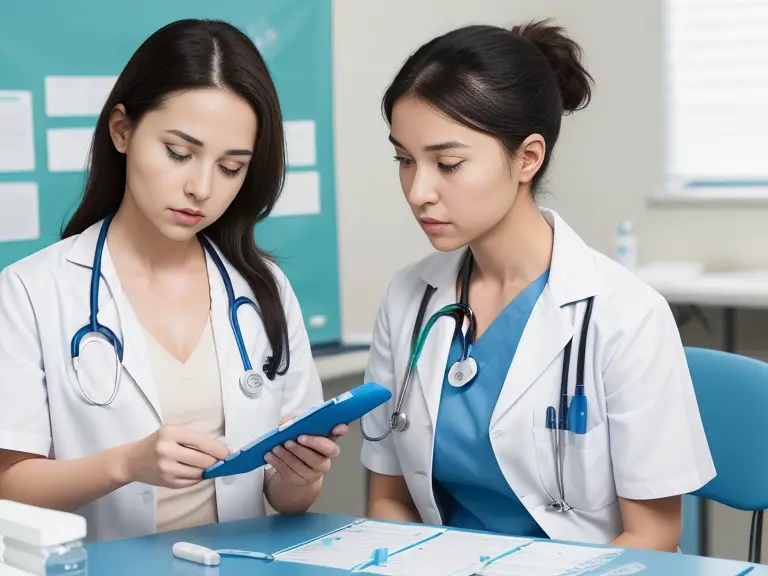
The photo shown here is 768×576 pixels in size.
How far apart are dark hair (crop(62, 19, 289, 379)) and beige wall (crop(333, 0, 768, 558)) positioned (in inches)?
44.0

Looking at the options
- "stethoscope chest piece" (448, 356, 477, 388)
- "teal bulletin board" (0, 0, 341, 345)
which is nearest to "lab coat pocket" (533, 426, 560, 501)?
"stethoscope chest piece" (448, 356, 477, 388)

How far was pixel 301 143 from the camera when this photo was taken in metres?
2.63

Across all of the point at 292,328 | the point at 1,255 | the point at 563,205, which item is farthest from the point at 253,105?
the point at 563,205

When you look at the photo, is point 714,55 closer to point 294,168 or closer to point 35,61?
point 294,168

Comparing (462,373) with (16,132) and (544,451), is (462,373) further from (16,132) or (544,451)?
(16,132)

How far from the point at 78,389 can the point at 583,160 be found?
2406 mm

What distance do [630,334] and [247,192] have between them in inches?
24.8

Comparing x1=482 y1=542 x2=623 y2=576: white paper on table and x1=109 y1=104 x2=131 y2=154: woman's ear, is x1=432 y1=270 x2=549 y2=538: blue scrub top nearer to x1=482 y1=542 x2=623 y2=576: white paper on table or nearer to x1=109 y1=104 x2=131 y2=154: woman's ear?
x1=482 y1=542 x2=623 y2=576: white paper on table

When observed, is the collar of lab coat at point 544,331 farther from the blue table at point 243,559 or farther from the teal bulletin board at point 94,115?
the teal bulletin board at point 94,115

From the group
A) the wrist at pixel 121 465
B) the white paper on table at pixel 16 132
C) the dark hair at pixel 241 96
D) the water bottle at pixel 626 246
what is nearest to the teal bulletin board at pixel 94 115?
the white paper on table at pixel 16 132

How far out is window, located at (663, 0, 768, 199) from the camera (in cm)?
332

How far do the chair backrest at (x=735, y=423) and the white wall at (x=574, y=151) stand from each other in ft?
4.21

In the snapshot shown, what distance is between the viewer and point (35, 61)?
6.84ft

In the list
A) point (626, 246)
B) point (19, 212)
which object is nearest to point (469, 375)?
point (19, 212)
